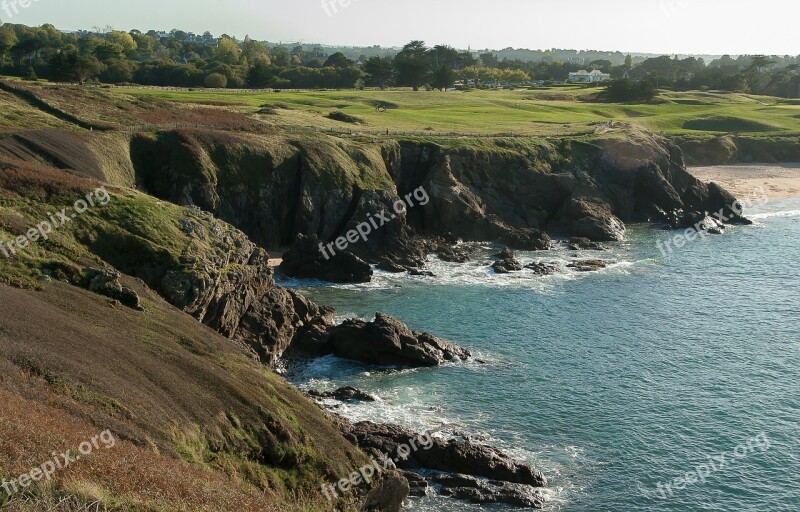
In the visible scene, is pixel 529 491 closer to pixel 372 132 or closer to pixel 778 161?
pixel 372 132

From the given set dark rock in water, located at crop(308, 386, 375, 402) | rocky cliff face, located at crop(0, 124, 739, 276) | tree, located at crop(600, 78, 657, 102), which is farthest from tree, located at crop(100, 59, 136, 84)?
dark rock in water, located at crop(308, 386, 375, 402)

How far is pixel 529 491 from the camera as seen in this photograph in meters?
36.6

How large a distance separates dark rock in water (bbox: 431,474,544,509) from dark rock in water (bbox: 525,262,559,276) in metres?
37.5

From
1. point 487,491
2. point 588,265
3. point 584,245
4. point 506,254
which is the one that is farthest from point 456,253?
point 487,491

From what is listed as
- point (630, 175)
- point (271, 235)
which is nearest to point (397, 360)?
point (271, 235)

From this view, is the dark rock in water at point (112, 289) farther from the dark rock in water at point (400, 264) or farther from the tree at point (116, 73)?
the tree at point (116, 73)

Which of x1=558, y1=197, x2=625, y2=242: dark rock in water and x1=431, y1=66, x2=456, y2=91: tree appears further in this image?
x1=431, y1=66, x2=456, y2=91: tree

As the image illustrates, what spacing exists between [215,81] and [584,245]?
7949 cm

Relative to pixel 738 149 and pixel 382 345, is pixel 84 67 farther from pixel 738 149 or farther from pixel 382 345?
pixel 738 149

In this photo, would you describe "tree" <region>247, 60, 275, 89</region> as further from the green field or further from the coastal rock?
the coastal rock

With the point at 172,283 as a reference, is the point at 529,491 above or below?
below

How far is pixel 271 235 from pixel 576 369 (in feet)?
115

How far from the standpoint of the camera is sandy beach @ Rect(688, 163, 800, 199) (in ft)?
370

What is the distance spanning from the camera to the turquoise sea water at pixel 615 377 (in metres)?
38.3
